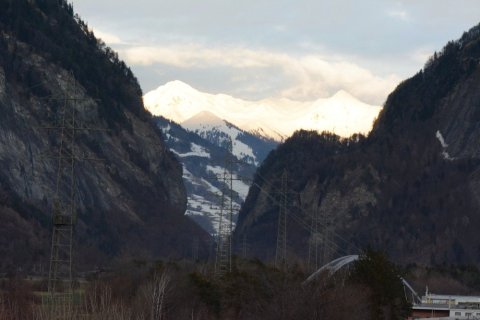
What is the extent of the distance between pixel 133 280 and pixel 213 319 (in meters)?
24.9

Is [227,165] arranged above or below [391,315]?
above

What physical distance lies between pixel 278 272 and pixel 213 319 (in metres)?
18.1

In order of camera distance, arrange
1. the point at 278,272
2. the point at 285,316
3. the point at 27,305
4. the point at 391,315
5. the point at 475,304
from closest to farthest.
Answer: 1. the point at 285,316
2. the point at 27,305
3. the point at 391,315
4. the point at 278,272
5. the point at 475,304

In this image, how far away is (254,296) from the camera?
123188mm

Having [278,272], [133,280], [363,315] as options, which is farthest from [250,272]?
[363,315]

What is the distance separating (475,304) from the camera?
16125 cm

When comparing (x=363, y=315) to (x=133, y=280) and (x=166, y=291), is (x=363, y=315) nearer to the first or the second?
(x=166, y=291)

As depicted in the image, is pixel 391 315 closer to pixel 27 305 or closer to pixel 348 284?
pixel 348 284

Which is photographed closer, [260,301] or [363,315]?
[363,315]

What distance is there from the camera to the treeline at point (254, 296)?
10594cm

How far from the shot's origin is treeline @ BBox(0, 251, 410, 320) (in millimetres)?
105938

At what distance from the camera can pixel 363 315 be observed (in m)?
111

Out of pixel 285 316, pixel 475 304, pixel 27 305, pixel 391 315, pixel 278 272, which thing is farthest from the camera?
pixel 475 304

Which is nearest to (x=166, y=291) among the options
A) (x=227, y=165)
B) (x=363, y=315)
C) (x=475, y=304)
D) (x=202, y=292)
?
(x=202, y=292)
